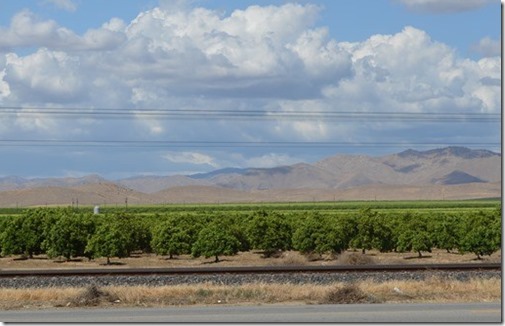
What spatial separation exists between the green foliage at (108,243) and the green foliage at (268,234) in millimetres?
6917

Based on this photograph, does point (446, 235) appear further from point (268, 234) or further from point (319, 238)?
point (268, 234)

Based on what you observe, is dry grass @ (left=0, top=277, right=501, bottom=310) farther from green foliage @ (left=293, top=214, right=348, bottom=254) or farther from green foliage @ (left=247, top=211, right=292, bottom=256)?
green foliage @ (left=247, top=211, right=292, bottom=256)

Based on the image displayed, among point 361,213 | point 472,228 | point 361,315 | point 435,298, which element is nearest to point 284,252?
point 361,213

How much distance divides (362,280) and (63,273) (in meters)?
8.81

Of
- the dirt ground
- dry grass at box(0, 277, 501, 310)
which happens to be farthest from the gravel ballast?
the dirt ground

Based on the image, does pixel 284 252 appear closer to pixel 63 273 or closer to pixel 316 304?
pixel 63 273

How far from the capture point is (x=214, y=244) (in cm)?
4272

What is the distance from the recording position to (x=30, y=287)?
2467 centimetres

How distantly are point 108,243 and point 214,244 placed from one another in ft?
16.6

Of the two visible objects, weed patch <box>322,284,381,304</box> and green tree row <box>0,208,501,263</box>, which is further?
green tree row <box>0,208,501,263</box>

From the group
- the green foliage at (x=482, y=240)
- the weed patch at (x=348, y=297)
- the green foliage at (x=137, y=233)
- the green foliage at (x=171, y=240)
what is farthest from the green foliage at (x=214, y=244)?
the weed patch at (x=348, y=297)

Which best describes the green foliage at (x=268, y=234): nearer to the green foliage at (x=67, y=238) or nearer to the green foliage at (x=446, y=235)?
the green foliage at (x=446, y=235)

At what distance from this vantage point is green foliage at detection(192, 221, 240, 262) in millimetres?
42688

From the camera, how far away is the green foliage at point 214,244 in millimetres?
42688
